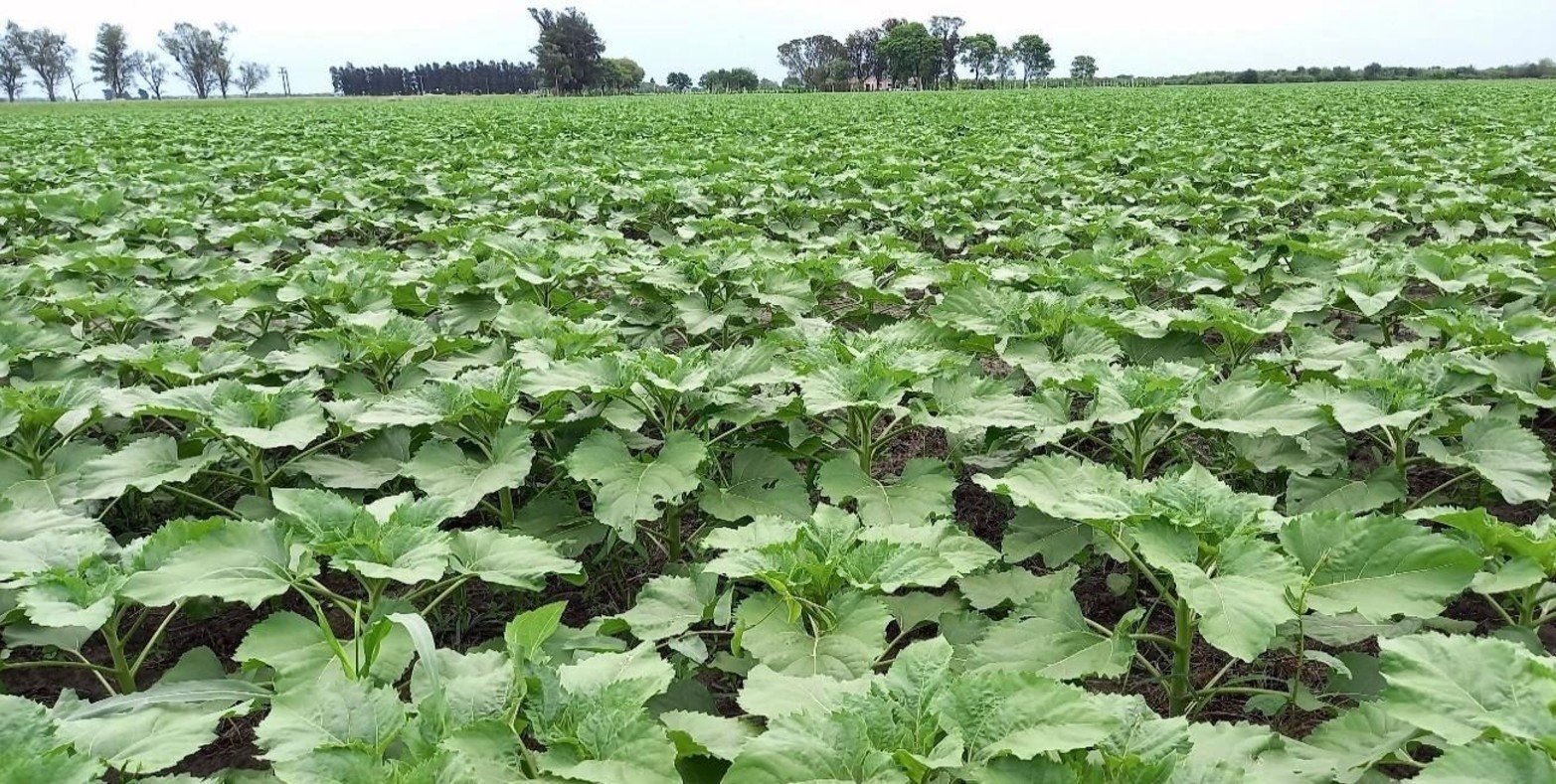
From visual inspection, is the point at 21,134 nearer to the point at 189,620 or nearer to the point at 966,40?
the point at 189,620

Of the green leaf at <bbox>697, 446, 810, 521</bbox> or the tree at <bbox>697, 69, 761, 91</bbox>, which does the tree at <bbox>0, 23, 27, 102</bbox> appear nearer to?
the tree at <bbox>697, 69, 761, 91</bbox>

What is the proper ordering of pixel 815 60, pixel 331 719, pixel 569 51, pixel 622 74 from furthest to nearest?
pixel 815 60 → pixel 622 74 → pixel 569 51 → pixel 331 719

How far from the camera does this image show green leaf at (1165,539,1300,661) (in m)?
1.63

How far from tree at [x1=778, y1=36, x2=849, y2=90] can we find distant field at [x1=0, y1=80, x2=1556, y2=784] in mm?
87883

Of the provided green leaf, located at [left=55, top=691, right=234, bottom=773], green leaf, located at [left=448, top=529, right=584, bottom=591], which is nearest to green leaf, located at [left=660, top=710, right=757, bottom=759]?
green leaf, located at [left=448, top=529, right=584, bottom=591]

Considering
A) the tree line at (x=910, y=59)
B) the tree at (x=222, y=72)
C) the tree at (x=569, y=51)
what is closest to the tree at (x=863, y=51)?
the tree line at (x=910, y=59)

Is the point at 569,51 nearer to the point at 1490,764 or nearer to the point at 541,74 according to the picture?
the point at 541,74

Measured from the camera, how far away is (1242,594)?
1.70 m

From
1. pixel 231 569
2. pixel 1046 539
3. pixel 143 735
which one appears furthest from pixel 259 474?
pixel 1046 539

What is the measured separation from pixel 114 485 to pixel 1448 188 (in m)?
9.29

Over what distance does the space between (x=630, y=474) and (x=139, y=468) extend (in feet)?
4.78

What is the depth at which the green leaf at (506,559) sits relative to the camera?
2.01 m

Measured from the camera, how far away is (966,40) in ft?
299

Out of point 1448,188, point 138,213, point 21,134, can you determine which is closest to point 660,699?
point 138,213
